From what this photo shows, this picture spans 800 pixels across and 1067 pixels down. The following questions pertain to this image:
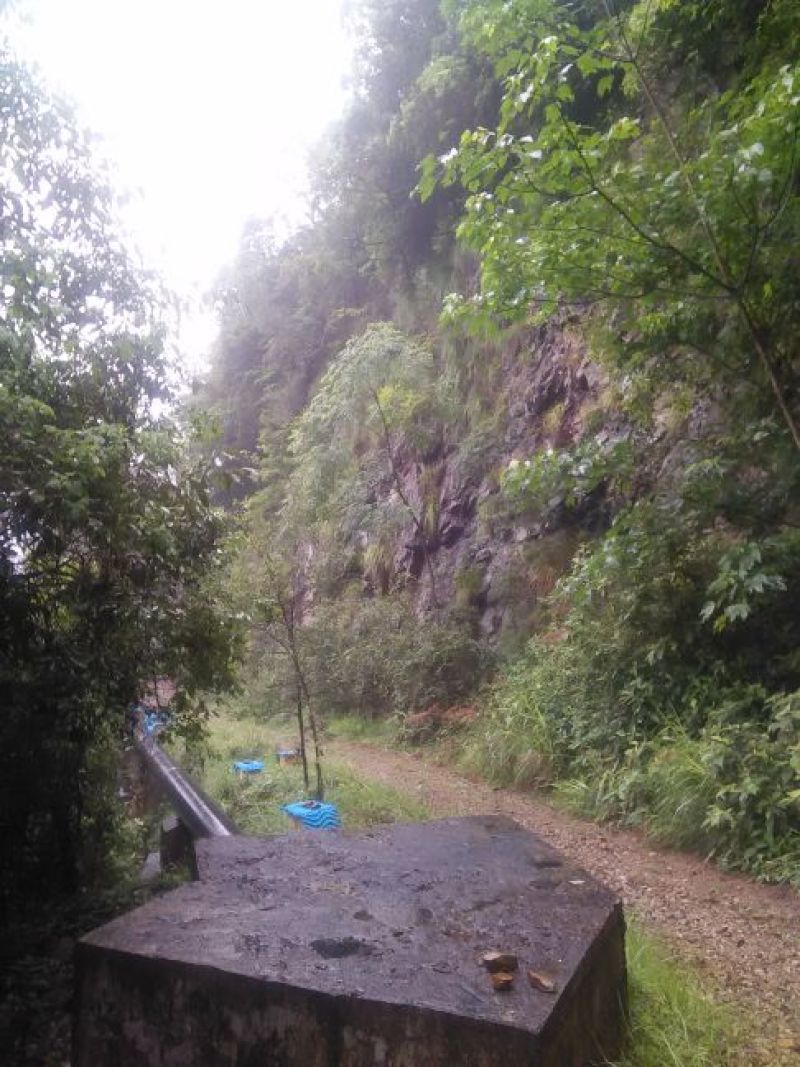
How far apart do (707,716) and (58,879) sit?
16.8ft

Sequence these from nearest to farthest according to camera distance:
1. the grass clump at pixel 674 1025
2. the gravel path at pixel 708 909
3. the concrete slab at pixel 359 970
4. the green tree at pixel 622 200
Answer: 1. the concrete slab at pixel 359 970
2. the grass clump at pixel 674 1025
3. the gravel path at pixel 708 909
4. the green tree at pixel 622 200

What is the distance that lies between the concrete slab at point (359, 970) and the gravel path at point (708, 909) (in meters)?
0.86

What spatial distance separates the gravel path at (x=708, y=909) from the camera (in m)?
3.51

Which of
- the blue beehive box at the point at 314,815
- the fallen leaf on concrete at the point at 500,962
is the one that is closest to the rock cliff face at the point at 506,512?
the blue beehive box at the point at 314,815

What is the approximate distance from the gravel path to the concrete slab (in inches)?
34.0

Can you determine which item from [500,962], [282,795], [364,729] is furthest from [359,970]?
[364,729]

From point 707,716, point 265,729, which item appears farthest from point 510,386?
point 707,716

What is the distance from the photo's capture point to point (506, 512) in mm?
12070

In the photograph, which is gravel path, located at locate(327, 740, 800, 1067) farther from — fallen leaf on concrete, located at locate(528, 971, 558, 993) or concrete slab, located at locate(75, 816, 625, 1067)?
fallen leaf on concrete, located at locate(528, 971, 558, 993)

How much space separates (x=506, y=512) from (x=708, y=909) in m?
7.76

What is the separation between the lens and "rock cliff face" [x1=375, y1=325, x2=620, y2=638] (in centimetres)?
1119

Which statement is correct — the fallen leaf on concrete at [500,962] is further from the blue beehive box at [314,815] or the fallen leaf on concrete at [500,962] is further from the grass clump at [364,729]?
the grass clump at [364,729]

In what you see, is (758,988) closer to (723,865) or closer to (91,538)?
(723,865)

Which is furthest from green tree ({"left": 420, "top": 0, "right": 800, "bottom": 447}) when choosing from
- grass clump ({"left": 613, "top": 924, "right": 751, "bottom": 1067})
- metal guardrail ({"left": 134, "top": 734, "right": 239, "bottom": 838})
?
metal guardrail ({"left": 134, "top": 734, "right": 239, "bottom": 838})
